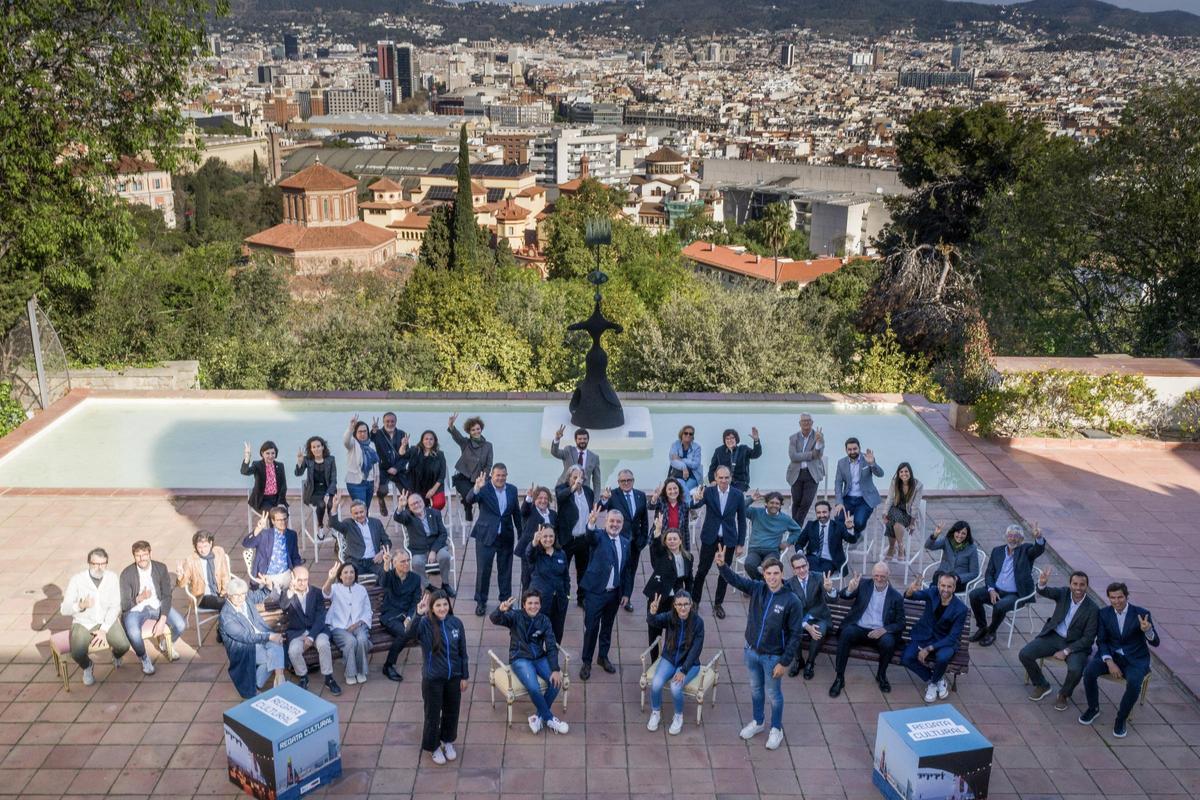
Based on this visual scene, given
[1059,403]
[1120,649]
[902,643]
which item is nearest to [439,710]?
[902,643]

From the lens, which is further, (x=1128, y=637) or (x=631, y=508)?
(x=631, y=508)

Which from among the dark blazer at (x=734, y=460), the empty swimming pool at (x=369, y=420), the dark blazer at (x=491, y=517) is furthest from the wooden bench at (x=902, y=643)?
the empty swimming pool at (x=369, y=420)

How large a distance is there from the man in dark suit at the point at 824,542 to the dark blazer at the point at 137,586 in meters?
4.40

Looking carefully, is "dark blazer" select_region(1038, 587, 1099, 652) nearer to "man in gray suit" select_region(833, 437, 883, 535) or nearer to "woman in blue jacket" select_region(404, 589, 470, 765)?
"man in gray suit" select_region(833, 437, 883, 535)

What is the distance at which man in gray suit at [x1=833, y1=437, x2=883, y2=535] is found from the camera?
834cm

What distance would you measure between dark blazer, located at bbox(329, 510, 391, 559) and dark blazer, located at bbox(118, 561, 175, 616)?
1.19 meters

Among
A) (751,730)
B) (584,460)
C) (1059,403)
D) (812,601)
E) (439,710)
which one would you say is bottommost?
(751,730)

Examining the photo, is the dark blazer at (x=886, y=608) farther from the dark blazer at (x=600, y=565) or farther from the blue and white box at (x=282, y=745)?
the blue and white box at (x=282, y=745)

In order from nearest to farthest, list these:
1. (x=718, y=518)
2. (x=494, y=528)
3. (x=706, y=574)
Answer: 1. (x=494, y=528)
2. (x=718, y=518)
3. (x=706, y=574)

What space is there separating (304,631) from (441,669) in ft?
4.66

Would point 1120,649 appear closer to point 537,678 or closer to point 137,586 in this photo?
point 537,678

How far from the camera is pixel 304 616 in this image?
671 cm

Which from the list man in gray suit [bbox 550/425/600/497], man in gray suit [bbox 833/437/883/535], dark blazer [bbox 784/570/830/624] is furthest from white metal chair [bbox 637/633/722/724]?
man in gray suit [bbox 833/437/883/535]

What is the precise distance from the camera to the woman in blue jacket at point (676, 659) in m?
6.23
